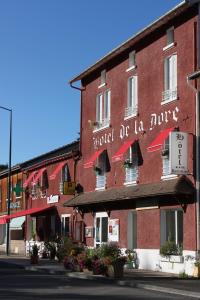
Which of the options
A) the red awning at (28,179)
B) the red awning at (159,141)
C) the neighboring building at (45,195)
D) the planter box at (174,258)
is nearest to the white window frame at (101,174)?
the neighboring building at (45,195)

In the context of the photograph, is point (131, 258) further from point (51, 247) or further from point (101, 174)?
point (51, 247)

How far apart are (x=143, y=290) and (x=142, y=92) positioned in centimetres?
1069

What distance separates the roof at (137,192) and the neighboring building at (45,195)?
7.27 ft

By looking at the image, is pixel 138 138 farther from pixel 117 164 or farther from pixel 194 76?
pixel 194 76

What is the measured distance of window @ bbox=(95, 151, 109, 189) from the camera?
1150 inches

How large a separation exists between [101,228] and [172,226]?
6.23m

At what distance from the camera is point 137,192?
24312mm

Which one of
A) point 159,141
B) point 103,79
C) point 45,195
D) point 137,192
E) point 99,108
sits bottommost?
point 137,192

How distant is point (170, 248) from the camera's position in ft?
74.0

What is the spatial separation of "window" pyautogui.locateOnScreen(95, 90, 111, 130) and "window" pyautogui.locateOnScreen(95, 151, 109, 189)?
5.28 feet

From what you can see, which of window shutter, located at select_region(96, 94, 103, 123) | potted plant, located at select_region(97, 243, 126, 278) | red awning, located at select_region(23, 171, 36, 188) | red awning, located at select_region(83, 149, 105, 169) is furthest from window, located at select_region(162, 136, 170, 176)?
red awning, located at select_region(23, 171, 36, 188)

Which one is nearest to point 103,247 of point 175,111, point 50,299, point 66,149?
point 175,111

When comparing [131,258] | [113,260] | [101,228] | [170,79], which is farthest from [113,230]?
[170,79]

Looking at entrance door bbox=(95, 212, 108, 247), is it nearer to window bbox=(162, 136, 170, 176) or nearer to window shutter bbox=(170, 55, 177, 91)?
window bbox=(162, 136, 170, 176)
